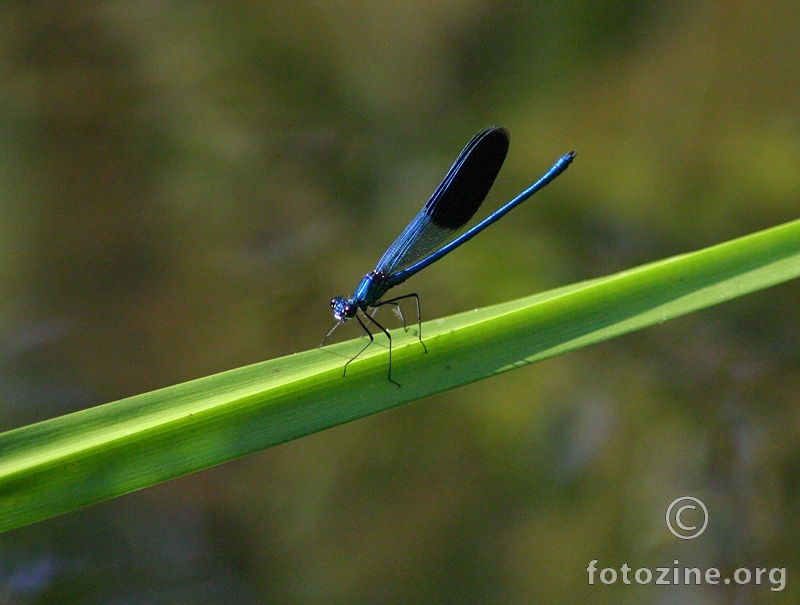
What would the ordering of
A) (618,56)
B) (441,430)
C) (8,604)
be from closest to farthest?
1. (8,604)
2. (441,430)
3. (618,56)

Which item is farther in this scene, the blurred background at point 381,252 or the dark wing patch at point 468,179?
the dark wing patch at point 468,179

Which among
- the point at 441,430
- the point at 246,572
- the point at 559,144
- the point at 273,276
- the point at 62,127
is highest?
the point at 559,144

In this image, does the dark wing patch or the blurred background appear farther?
the dark wing patch

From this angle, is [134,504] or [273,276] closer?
[134,504]

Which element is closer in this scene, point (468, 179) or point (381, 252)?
point (468, 179)

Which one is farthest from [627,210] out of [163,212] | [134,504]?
[134,504]

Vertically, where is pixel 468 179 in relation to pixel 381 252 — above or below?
below

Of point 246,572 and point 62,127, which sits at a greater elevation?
point 62,127

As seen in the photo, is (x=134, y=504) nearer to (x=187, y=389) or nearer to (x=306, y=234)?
(x=187, y=389)
